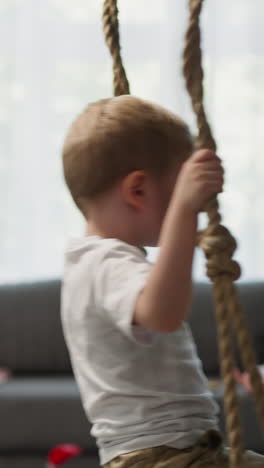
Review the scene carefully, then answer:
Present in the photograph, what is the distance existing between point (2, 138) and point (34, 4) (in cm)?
60

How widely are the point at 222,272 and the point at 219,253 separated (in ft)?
0.06

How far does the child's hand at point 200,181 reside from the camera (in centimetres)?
73

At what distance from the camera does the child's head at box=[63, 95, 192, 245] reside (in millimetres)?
866

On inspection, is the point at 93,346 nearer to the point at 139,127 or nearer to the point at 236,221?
the point at 139,127

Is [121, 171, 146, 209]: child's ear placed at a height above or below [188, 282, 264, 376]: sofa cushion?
above

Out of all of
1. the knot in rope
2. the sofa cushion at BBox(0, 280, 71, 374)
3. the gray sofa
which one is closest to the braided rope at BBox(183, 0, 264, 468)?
the knot in rope

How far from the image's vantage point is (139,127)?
2.87ft

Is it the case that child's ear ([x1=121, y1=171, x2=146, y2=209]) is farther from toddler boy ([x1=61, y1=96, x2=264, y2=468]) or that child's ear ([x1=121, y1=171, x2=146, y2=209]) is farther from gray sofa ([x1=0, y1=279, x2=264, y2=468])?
gray sofa ([x1=0, y1=279, x2=264, y2=468])

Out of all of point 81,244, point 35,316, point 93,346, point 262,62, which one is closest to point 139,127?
point 81,244

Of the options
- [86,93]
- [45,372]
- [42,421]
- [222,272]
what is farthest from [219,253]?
[86,93]

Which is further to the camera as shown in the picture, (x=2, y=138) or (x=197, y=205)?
(x=2, y=138)

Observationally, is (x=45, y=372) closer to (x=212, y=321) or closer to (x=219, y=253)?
(x=212, y=321)

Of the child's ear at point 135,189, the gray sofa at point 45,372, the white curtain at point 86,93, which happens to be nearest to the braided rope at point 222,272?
the child's ear at point 135,189

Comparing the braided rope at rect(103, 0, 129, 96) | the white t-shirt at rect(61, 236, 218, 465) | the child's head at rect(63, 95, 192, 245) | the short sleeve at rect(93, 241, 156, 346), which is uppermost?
the braided rope at rect(103, 0, 129, 96)
